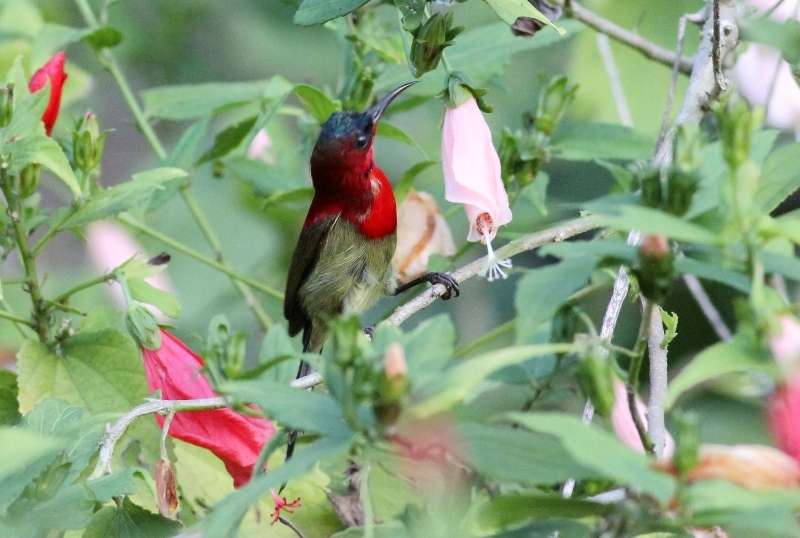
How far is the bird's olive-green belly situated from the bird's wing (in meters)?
0.02

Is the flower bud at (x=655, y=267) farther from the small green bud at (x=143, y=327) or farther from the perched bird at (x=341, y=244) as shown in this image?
the perched bird at (x=341, y=244)

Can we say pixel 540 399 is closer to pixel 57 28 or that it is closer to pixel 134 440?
pixel 134 440

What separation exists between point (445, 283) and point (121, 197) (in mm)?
505

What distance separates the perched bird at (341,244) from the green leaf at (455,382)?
1180 mm

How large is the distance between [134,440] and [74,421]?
0.37 metres

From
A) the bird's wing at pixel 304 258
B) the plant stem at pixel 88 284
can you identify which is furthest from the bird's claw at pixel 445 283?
the plant stem at pixel 88 284

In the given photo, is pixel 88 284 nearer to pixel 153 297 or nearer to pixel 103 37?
pixel 153 297

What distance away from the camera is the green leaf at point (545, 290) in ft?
2.75

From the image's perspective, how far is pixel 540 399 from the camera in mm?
1289

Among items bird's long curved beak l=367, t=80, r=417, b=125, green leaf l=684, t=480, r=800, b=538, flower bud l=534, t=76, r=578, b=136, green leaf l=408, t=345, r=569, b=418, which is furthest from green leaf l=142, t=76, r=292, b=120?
green leaf l=684, t=480, r=800, b=538

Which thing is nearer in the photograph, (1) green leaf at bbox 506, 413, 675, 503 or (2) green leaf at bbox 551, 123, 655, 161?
(1) green leaf at bbox 506, 413, 675, 503

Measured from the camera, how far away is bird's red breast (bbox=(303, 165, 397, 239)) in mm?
→ 2256

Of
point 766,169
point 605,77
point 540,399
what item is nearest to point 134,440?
point 540,399

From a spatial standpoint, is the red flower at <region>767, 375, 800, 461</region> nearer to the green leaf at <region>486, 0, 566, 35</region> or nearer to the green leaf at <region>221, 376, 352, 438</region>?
the green leaf at <region>221, 376, 352, 438</region>
